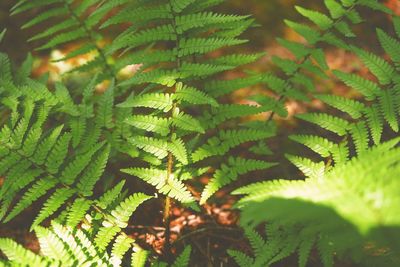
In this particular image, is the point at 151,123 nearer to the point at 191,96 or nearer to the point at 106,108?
the point at 191,96

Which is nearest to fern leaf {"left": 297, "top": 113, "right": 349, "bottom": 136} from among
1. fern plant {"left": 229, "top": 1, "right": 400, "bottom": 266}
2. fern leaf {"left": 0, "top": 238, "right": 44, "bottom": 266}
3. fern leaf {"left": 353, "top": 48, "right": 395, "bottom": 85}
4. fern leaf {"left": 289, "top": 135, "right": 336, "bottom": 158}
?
fern plant {"left": 229, "top": 1, "right": 400, "bottom": 266}

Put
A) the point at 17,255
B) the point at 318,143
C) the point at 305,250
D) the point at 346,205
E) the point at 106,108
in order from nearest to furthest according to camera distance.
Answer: the point at 346,205
the point at 17,255
the point at 305,250
the point at 318,143
the point at 106,108

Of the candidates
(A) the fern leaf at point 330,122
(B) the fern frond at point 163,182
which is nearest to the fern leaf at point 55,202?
(B) the fern frond at point 163,182

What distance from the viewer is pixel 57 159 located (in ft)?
7.13

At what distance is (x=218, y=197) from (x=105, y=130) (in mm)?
997

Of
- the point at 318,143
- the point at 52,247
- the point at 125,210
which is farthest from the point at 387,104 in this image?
the point at 52,247

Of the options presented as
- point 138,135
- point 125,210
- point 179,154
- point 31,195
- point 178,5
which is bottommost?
point 125,210

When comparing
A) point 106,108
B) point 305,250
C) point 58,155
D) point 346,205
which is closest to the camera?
point 346,205

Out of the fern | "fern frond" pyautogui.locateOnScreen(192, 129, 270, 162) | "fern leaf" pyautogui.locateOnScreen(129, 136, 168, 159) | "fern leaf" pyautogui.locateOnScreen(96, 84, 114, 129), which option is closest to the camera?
the fern

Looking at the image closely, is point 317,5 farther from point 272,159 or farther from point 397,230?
point 397,230

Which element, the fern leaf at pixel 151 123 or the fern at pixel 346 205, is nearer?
the fern at pixel 346 205

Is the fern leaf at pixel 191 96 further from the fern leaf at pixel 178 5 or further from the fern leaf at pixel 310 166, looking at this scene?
the fern leaf at pixel 310 166

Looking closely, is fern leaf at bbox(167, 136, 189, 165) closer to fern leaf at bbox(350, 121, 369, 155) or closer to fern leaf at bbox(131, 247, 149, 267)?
fern leaf at bbox(131, 247, 149, 267)

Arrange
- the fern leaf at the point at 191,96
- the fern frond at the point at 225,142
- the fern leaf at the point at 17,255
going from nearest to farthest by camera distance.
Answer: the fern leaf at the point at 17,255
the fern leaf at the point at 191,96
the fern frond at the point at 225,142
